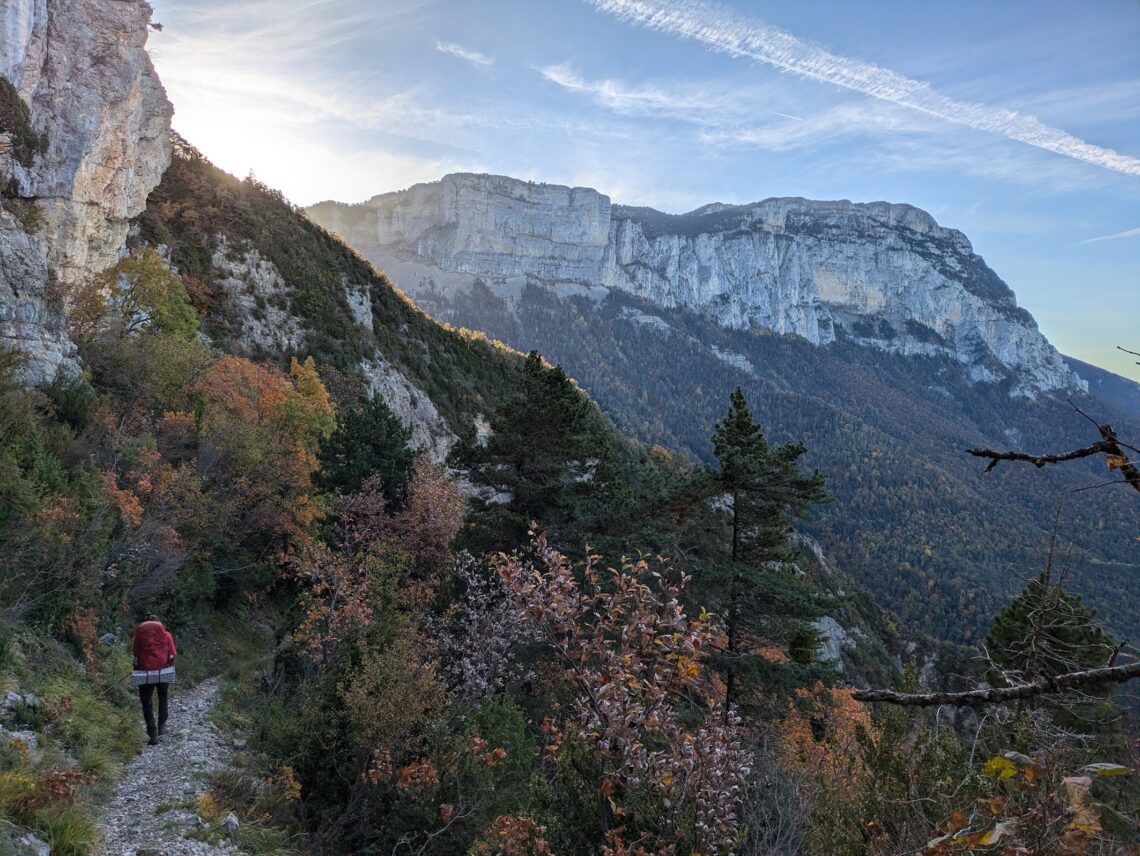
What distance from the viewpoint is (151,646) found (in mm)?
8859

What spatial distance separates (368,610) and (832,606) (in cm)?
1022

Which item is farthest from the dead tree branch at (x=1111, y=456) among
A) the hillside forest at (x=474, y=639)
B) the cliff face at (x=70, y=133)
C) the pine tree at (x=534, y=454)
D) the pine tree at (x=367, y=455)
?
the cliff face at (x=70, y=133)

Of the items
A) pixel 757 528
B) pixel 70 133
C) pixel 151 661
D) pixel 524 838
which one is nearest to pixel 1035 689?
pixel 524 838

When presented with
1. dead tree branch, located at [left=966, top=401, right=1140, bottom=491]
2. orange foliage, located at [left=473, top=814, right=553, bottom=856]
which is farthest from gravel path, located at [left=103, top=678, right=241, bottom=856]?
dead tree branch, located at [left=966, top=401, right=1140, bottom=491]

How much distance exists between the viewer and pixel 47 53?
72.4 ft

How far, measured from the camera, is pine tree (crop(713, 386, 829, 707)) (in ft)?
47.2

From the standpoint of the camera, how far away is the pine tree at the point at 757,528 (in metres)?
14.4

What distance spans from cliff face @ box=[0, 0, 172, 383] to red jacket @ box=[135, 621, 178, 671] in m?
10.7

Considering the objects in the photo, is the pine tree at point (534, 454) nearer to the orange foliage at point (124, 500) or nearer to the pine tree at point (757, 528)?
the pine tree at point (757, 528)

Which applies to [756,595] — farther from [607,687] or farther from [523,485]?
[607,687]

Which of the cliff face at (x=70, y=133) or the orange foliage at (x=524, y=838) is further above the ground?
the cliff face at (x=70, y=133)

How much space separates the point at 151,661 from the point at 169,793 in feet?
6.33

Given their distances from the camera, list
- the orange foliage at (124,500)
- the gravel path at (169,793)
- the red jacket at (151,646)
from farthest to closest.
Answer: the orange foliage at (124,500)
the red jacket at (151,646)
the gravel path at (169,793)

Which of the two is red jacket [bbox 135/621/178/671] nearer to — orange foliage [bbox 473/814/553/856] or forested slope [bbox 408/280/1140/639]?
orange foliage [bbox 473/814/553/856]
